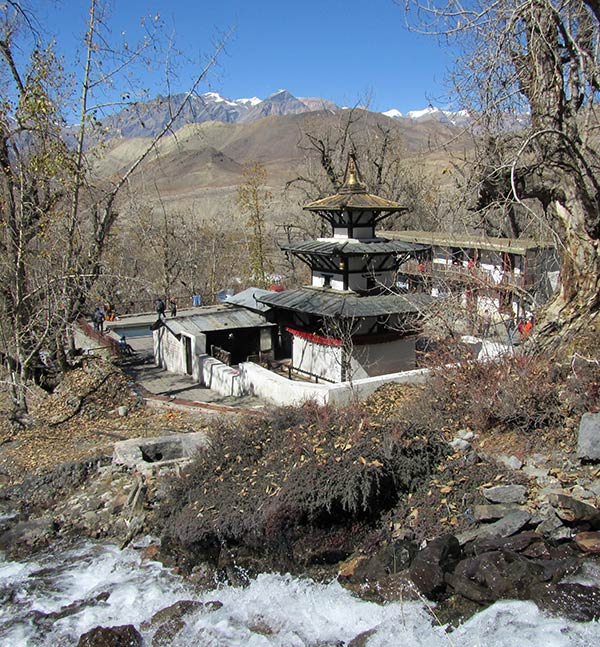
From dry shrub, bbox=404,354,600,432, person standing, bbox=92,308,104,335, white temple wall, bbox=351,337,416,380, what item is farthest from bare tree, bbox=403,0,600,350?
person standing, bbox=92,308,104,335

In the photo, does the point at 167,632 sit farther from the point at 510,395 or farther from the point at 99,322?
the point at 99,322

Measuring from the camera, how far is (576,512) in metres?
7.55

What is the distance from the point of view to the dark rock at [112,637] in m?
7.28

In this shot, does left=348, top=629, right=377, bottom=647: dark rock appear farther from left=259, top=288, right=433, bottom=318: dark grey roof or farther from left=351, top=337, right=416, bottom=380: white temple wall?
left=351, top=337, right=416, bottom=380: white temple wall

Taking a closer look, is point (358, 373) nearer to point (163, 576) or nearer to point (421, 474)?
point (421, 474)

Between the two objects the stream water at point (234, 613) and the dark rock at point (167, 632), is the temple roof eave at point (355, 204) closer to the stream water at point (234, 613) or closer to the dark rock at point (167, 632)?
the stream water at point (234, 613)

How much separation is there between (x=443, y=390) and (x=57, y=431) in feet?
31.4

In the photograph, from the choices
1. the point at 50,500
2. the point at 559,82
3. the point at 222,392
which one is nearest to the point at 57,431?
the point at 50,500

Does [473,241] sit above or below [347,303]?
above

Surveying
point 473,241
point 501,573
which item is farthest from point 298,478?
point 473,241

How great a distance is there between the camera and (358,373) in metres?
19.5

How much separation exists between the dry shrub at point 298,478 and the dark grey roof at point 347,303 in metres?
8.26

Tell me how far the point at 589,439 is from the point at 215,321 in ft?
52.0

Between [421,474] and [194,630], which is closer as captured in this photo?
[194,630]
